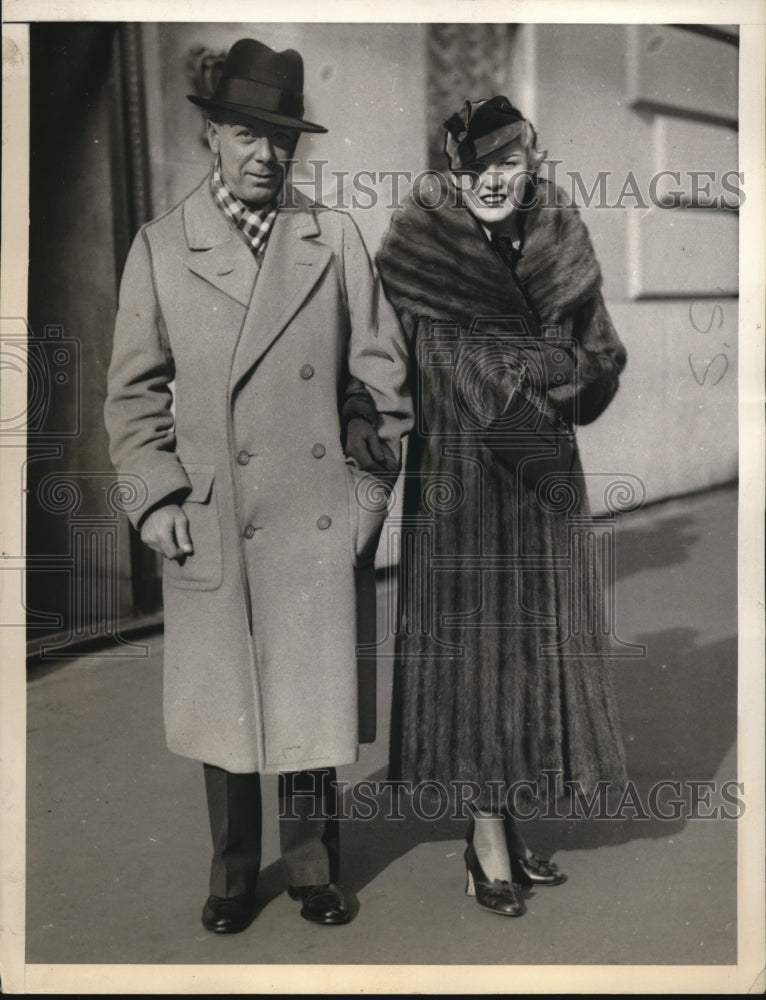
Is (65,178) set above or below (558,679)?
above

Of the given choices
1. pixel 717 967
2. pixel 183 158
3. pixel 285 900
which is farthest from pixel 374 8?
pixel 717 967

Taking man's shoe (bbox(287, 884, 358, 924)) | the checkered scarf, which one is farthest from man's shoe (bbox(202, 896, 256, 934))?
the checkered scarf

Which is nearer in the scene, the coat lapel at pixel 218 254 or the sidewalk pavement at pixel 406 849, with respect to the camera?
the coat lapel at pixel 218 254

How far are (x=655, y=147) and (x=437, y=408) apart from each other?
3.21 feet

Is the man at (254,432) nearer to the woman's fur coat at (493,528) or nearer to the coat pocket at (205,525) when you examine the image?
the coat pocket at (205,525)

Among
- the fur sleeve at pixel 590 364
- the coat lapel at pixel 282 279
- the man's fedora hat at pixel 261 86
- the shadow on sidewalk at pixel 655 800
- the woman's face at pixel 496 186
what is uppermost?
the man's fedora hat at pixel 261 86

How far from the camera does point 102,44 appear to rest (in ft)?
12.8

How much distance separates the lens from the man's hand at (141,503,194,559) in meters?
3.73

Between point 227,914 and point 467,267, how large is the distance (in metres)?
1.92

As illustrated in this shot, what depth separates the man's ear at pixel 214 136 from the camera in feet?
12.4

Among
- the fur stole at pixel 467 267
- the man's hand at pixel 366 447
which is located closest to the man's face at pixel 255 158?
the fur stole at pixel 467 267

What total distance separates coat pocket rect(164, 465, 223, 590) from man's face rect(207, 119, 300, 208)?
762mm

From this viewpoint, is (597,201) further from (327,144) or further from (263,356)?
(263,356)

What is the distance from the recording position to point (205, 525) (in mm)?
3750
